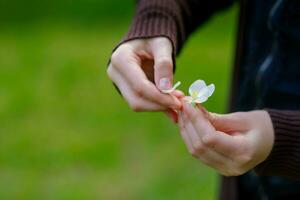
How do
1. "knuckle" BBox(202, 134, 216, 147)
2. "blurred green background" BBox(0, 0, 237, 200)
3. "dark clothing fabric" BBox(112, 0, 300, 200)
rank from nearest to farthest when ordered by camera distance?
"knuckle" BBox(202, 134, 216, 147), "dark clothing fabric" BBox(112, 0, 300, 200), "blurred green background" BBox(0, 0, 237, 200)

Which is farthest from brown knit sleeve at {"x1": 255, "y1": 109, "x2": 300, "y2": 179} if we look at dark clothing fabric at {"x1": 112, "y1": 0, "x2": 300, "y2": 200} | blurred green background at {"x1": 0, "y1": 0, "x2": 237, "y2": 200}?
blurred green background at {"x1": 0, "y1": 0, "x2": 237, "y2": 200}

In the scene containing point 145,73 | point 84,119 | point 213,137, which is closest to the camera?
point 213,137

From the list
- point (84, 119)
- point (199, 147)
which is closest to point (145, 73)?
point (199, 147)

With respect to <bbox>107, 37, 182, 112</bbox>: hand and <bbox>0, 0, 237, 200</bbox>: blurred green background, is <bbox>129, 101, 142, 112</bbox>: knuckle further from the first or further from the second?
<bbox>0, 0, 237, 200</bbox>: blurred green background

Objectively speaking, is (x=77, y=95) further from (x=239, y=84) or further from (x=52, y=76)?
(x=239, y=84)

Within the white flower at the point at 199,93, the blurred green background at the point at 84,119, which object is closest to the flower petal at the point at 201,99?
the white flower at the point at 199,93

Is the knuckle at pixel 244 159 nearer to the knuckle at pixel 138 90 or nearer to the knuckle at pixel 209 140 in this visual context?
the knuckle at pixel 209 140

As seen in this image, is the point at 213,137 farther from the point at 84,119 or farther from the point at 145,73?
the point at 84,119
